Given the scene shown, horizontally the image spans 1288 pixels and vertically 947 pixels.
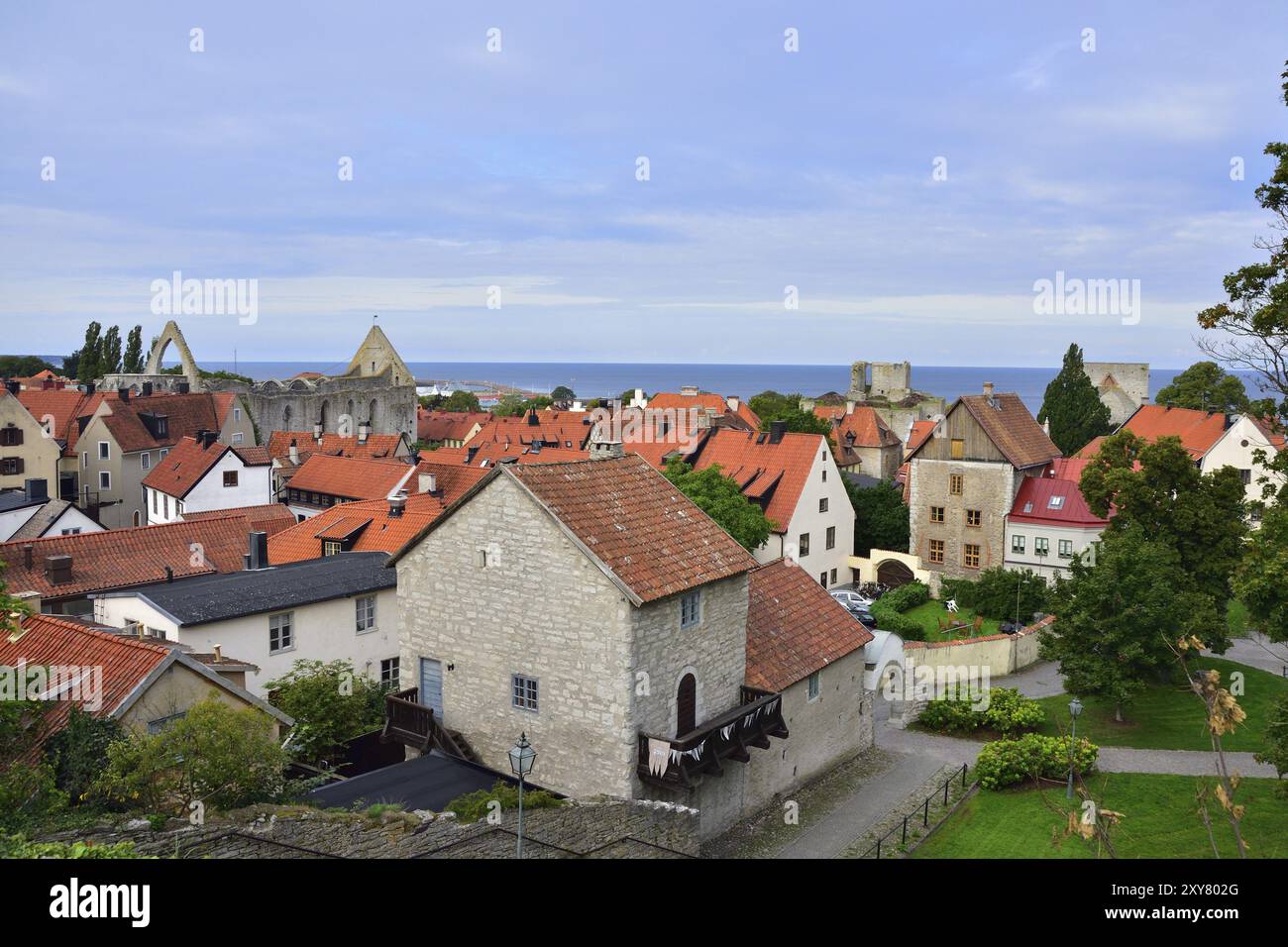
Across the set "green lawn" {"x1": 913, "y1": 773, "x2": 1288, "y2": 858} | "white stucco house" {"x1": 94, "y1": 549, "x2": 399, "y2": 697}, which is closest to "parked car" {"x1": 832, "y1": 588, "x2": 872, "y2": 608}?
"green lawn" {"x1": 913, "y1": 773, "x2": 1288, "y2": 858}

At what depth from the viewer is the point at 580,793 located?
20.4m

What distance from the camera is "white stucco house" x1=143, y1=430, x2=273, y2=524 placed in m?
49.8

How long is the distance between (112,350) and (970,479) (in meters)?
102

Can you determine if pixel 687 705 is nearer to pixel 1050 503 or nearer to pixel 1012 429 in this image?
pixel 1050 503

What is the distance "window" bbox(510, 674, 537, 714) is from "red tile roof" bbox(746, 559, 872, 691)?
5552 millimetres

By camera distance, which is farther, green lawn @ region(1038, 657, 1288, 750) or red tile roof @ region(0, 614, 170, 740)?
green lawn @ region(1038, 657, 1288, 750)

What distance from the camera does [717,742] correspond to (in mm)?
21031

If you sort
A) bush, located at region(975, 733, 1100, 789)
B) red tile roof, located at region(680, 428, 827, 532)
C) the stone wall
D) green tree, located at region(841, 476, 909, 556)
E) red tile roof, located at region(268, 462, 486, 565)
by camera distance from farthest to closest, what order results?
green tree, located at region(841, 476, 909, 556), red tile roof, located at region(680, 428, 827, 532), red tile roof, located at region(268, 462, 486, 565), bush, located at region(975, 733, 1100, 789), the stone wall

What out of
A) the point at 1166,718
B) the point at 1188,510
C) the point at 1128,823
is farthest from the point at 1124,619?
the point at 1128,823

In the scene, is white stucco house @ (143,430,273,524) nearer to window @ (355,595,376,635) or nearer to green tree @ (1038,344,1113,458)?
window @ (355,595,376,635)
